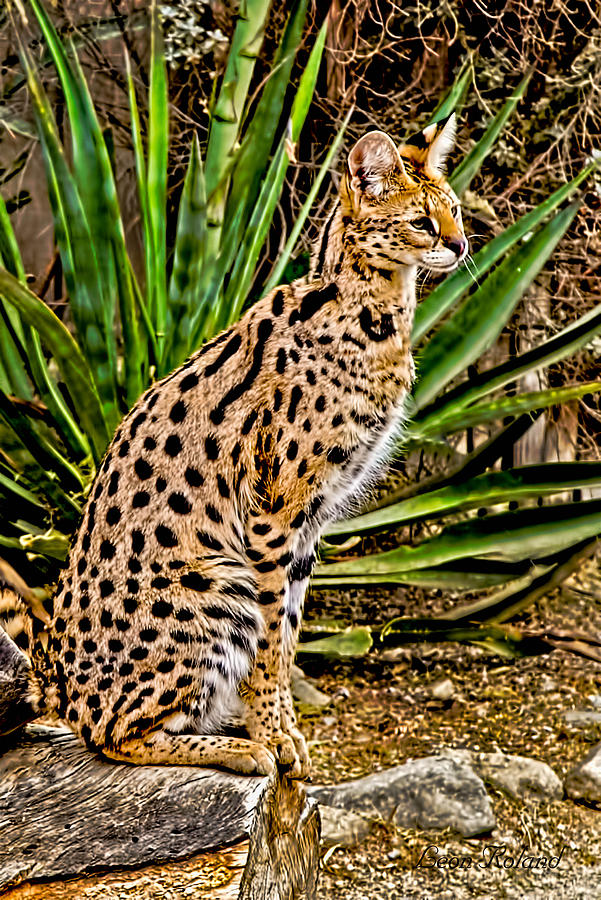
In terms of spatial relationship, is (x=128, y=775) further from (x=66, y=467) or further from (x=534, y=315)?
(x=534, y=315)

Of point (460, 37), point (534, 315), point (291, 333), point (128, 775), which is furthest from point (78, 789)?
point (460, 37)

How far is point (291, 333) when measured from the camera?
8.50ft

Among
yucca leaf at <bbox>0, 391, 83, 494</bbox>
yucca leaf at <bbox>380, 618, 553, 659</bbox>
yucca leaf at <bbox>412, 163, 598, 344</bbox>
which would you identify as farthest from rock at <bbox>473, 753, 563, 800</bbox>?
yucca leaf at <bbox>0, 391, 83, 494</bbox>

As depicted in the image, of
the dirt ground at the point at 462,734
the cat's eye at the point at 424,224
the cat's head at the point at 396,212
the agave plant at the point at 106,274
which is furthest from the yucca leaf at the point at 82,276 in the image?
the cat's eye at the point at 424,224

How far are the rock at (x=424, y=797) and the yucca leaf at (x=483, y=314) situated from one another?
4.30ft

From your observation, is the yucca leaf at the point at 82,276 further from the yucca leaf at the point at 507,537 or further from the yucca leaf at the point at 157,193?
the yucca leaf at the point at 507,537

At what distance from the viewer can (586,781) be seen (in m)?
3.53

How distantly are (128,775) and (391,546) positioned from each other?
282 centimetres

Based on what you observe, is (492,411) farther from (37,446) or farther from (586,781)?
(37,446)

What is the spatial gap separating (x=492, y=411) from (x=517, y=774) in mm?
1216

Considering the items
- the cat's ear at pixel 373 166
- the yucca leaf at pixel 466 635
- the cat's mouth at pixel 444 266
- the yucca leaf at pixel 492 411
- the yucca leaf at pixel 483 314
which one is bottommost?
the yucca leaf at pixel 466 635

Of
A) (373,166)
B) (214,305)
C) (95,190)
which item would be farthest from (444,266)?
(95,190)

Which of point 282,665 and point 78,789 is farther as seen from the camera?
point 282,665

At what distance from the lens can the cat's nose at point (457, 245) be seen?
8.04 ft
